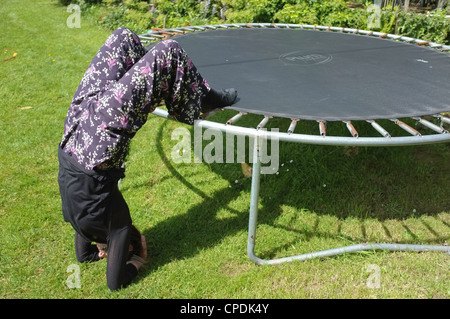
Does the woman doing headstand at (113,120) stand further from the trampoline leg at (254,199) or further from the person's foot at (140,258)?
the trampoline leg at (254,199)

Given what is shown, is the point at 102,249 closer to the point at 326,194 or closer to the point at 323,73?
the point at 326,194

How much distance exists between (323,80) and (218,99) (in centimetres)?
71

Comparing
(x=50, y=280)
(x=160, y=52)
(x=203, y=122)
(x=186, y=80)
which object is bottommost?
(x=50, y=280)

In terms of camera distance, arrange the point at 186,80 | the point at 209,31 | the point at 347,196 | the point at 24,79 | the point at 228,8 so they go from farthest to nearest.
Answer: the point at 228,8 → the point at 24,79 → the point at 209,31 → the point at 347,196 → the point at 186,80

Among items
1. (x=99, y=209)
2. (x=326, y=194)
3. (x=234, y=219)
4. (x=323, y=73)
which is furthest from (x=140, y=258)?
(x=323, y=73)

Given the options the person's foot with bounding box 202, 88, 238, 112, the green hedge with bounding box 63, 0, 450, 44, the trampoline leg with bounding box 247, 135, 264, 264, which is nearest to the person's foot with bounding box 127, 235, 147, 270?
the trampoline leg with bounding box 247, 135, 264, 264

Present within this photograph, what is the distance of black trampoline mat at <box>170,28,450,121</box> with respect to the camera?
5.85 feet

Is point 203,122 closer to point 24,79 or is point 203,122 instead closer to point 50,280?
point 50,280

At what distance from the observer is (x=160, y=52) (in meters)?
1.45

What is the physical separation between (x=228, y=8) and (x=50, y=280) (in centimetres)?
390

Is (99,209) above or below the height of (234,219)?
above

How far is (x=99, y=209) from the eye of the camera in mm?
1496

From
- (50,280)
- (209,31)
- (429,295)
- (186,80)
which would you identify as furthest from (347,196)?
(209,31)

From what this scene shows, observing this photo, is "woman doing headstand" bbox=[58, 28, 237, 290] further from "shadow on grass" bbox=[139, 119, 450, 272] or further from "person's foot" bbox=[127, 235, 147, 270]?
"shadow on grass" bbox=[139, 119, 450, 272]
